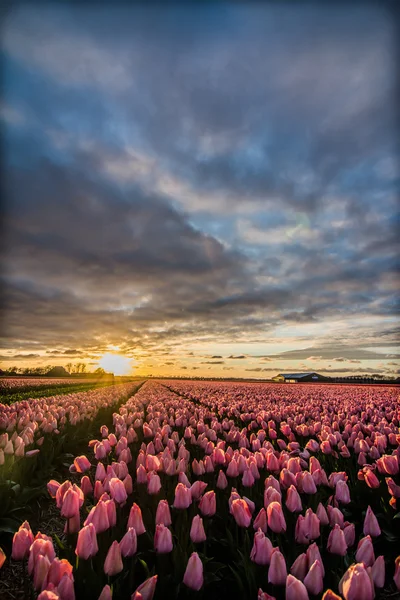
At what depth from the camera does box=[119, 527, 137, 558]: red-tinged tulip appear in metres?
2.54

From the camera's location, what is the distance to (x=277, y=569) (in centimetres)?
221

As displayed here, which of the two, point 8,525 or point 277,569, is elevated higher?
point 277,569

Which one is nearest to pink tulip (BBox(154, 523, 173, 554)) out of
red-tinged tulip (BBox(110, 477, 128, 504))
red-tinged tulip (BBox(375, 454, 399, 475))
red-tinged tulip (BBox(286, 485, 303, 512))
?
red-tinged tulip (BBox(110, 477, 128, 504))

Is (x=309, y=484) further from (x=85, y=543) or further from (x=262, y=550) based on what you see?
(x=85, y=543)

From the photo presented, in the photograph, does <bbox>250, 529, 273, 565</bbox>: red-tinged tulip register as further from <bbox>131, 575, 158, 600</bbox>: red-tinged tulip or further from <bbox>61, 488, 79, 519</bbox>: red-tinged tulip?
<bbox>61, 488, 79, 519</bbox>: red-tinged tulip

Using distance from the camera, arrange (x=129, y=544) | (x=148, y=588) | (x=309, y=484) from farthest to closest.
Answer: (x=309, y=484), (x=129, y=544), (x=148, y=588)

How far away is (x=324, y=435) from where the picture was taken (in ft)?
19.6

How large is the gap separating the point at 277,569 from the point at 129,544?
3.23 feet

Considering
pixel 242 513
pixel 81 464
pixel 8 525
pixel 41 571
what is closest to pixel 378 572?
pixel 242 513

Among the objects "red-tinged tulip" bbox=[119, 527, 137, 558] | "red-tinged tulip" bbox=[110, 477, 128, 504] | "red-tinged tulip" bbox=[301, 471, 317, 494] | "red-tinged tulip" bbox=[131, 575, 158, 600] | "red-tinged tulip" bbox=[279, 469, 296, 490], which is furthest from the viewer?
"red-tinged tulip" bbox=[279, 469, 296, 490]

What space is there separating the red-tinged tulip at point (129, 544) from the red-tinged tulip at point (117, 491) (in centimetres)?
72

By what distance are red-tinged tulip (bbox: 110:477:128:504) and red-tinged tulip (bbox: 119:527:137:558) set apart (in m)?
0.72

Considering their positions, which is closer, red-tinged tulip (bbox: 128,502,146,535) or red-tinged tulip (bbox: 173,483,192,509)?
red-tinged tulip (bbox: 128,502,146,535)

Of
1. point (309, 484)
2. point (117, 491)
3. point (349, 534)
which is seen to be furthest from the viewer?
point (309, 484)
